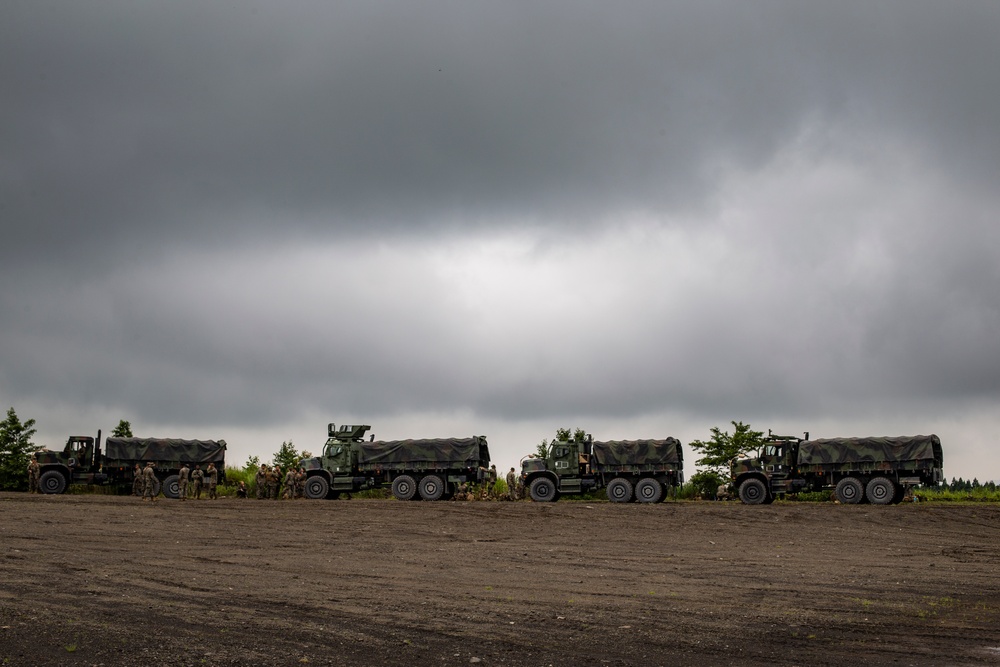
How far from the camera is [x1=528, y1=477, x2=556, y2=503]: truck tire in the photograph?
39062 mm

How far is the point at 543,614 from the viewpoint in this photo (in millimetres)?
14453

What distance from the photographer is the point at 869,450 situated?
3562 cm

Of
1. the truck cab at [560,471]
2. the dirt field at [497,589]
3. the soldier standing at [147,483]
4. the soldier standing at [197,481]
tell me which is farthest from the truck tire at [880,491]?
the soldier standing at [147,483]

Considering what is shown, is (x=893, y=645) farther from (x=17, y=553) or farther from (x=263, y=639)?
(x=17, y=553)

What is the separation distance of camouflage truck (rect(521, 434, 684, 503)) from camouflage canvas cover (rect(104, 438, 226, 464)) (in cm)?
1358

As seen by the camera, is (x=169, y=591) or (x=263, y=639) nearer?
(x=263, y=639)

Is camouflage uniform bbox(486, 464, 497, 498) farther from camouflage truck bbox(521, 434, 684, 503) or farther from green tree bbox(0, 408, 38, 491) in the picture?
green tree bbox(0, 408, 38, 491)

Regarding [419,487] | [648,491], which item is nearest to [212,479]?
[419,487]

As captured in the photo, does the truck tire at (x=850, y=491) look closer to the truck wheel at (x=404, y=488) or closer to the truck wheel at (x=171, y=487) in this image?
the truck wheel at (x=404, y=488)

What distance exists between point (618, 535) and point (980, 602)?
474 inches

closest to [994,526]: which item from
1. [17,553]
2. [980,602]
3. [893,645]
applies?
[980,602]

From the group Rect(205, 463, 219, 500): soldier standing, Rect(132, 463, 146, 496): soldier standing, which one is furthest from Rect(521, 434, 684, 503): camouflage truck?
Rect(132, 463, 146, 496): soldier standing

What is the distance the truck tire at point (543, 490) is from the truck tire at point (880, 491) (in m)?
11.4

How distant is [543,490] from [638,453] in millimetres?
3954
